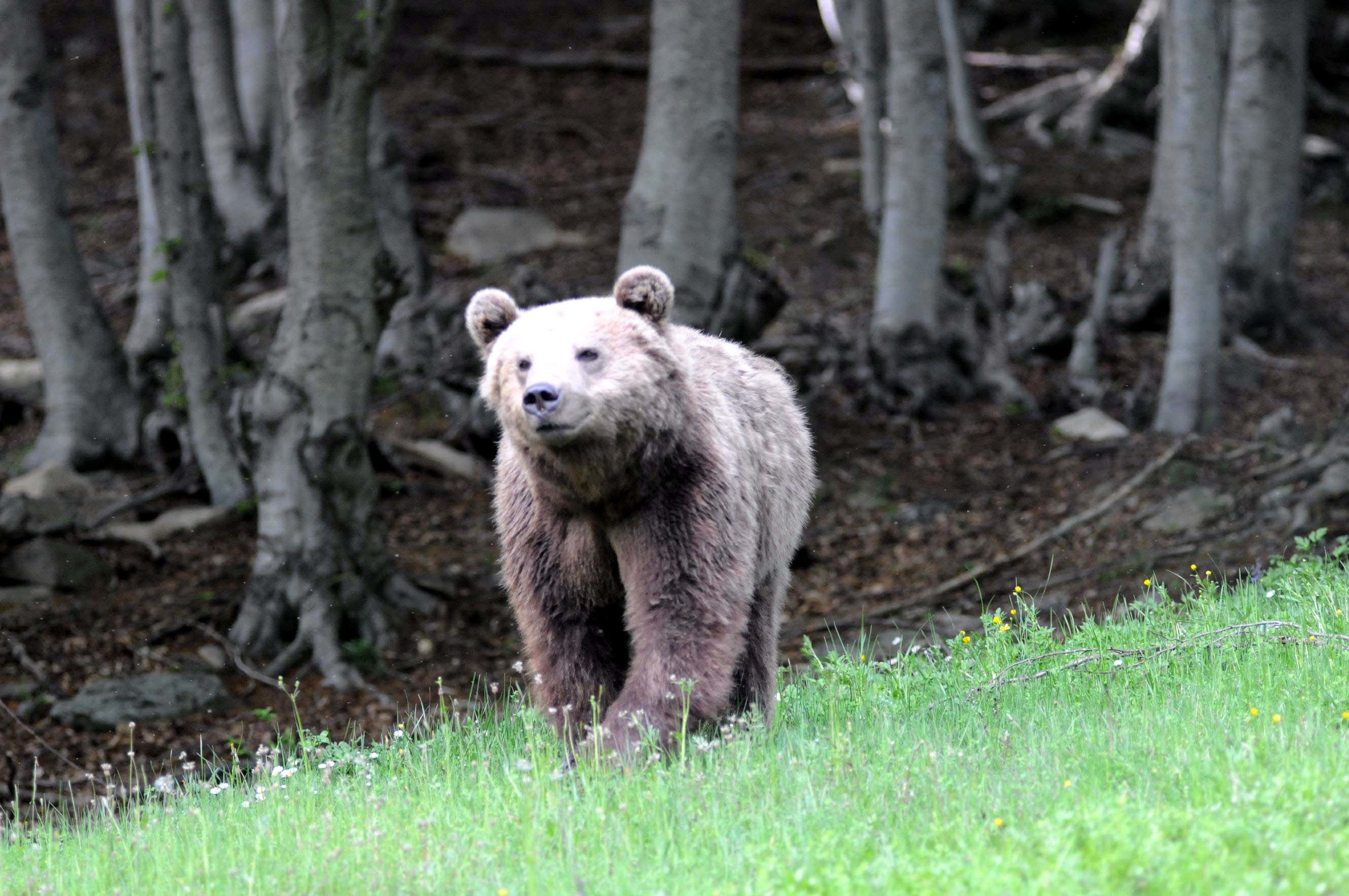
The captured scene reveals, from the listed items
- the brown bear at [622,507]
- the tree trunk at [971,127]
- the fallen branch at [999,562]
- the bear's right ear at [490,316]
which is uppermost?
the tree trunk at [971,127]

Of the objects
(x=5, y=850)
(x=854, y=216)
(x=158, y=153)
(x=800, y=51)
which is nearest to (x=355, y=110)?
(x=158, y=153)

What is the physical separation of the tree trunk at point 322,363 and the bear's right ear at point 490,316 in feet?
12.3

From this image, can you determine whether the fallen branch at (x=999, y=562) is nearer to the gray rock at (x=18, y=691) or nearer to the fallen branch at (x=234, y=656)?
the fallen branch at (x=234, y=656)

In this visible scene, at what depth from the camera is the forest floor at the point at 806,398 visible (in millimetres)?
10094

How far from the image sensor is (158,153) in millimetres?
11484

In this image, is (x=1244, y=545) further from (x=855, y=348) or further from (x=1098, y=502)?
(x=855, y=348)

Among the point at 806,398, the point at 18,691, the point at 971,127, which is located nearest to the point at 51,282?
the point at 18,691

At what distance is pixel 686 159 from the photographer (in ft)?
37.9

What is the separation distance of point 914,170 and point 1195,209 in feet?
8.53

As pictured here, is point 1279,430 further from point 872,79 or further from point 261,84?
point 261,84

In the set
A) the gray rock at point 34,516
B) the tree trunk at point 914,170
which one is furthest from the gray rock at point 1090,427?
the gray rock at point 34,516

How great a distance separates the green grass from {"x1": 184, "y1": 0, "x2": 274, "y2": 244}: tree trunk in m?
10.7

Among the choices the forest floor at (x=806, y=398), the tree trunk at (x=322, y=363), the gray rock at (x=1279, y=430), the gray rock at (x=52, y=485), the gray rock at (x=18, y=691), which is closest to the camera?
the gray rock at (x=18, y=691)

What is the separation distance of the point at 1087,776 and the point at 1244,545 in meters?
5.50
